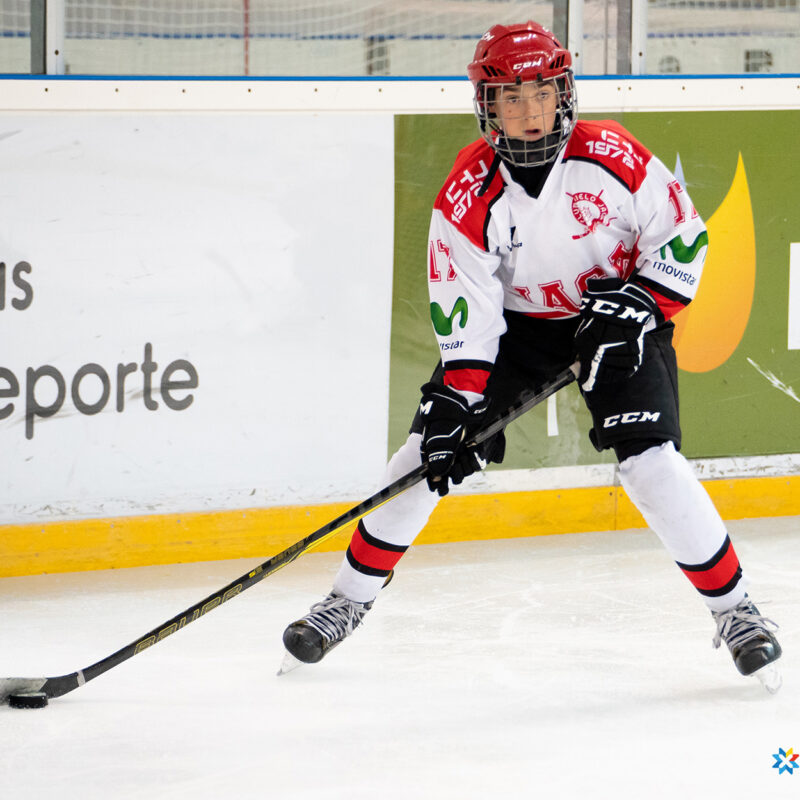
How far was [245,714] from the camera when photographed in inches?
90.0

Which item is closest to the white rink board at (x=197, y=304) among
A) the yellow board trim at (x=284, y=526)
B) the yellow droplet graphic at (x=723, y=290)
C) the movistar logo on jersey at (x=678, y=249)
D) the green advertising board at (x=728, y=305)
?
the yellow board trim at (x=284, y=526)

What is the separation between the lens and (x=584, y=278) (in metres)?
2.40

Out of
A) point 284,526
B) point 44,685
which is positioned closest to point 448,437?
point 44,685

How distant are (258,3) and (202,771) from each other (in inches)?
81.5

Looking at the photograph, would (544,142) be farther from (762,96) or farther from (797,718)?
(762,96)

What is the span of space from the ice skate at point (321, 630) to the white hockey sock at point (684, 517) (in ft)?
1.90

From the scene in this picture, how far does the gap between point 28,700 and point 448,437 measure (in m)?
0.84

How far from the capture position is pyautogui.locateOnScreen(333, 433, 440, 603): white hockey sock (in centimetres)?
248

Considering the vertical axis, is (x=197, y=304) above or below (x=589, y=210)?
below

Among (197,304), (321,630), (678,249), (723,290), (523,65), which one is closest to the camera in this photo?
(523,65)

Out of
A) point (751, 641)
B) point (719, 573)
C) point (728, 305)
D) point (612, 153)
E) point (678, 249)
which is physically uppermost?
point (612, 153)

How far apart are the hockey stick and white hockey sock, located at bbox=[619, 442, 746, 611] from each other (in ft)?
0.71

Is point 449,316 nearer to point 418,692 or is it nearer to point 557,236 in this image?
point 557,236

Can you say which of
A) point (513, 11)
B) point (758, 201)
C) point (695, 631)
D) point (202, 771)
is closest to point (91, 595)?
point (202, 771)
